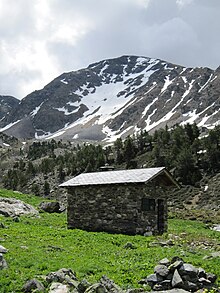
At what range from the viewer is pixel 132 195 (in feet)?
81.3

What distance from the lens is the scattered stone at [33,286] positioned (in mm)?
10703

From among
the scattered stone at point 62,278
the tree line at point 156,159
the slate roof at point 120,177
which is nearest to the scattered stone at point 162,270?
the scattered stone at point 62,278

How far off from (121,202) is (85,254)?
9.25 metres

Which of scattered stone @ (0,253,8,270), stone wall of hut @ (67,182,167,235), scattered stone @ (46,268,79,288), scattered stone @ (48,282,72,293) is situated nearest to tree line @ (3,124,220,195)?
stone wall of hut @ (67,182,167,235)

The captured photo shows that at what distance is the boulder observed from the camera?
90.2ft

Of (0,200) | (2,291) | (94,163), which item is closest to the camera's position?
(2,291)

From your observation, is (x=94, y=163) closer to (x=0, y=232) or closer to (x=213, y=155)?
(x=213, y=155)

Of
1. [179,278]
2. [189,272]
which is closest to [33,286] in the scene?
[179,278]

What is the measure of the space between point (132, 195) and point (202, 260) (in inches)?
406

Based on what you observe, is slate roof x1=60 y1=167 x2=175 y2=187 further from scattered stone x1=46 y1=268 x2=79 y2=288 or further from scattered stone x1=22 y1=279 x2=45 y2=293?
scattered stone x1=22 y1=279 x2=45 y2=293

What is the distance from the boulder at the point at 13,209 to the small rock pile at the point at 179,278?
56.3 ft

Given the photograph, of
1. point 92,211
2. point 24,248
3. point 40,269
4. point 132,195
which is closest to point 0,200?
point 92,211

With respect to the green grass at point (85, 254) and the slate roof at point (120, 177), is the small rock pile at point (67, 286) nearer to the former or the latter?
the green grass at point (85, 254)

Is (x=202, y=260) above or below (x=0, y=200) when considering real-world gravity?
below
